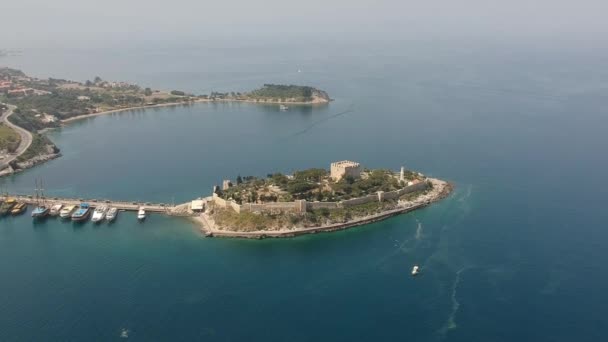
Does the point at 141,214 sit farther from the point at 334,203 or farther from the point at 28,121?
the point at 28,121

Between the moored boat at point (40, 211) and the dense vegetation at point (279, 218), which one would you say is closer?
the dense vegetation at point (279, 218)

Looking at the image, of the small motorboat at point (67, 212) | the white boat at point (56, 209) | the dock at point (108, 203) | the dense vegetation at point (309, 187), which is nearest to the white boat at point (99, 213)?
the dock at point (108, 203)

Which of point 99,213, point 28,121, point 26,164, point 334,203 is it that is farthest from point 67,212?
point 28,121

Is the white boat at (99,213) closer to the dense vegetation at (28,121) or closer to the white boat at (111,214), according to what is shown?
the white boat at (111,214)

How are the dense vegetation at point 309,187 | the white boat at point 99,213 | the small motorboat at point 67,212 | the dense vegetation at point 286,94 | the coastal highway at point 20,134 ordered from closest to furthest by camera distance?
the white boat at point 99,213
the dense vegetation at point 309,187
the small motorboat at point 67,212
the coastal highway at point 20,134
the dense vegetation at point 286,94

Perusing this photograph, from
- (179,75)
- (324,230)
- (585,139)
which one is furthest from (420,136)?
(179,75)

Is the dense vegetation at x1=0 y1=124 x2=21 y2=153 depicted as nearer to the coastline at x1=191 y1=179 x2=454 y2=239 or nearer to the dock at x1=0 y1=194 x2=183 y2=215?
the dock at x1=0 y1=194 x2=183 y2=215

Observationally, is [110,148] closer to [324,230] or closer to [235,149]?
[235,149]

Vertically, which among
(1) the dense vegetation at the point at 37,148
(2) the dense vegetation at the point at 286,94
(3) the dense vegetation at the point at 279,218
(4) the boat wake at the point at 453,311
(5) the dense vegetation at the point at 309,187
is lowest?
(4) the boat wake at the point at 453,311
